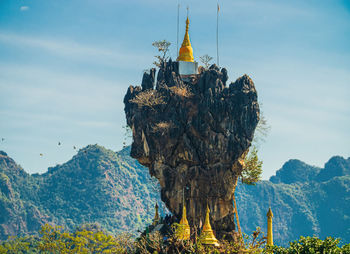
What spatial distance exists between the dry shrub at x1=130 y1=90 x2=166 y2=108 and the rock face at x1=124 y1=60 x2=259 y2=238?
0.07m

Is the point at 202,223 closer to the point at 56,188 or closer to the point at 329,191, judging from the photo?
the point at 56,188

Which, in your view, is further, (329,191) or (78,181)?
(329,191)

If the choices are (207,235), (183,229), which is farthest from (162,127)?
(207,235)

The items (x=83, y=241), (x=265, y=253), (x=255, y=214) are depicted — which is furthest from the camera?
(x=255, y=214)

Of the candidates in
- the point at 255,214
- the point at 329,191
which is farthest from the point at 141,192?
the point at 329,191

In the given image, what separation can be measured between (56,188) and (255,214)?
5961 cm

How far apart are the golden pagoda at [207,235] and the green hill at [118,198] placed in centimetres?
8410

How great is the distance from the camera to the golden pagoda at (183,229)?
4119 centimetres

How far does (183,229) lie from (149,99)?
9.93 m

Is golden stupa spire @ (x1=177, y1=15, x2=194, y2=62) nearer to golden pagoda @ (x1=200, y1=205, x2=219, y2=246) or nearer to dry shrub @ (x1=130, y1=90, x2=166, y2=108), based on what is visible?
dry shrub @ (x1=130, y1=90, x2=166, y2=108)

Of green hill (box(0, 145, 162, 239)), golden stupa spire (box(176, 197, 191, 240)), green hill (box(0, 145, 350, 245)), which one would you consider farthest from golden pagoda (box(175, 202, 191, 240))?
green hill (box(0, 145, 162, 239))

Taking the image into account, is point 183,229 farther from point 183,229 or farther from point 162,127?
point 162,127

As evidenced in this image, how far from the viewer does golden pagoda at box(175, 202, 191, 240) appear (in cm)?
4119

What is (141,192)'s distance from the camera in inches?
6348
